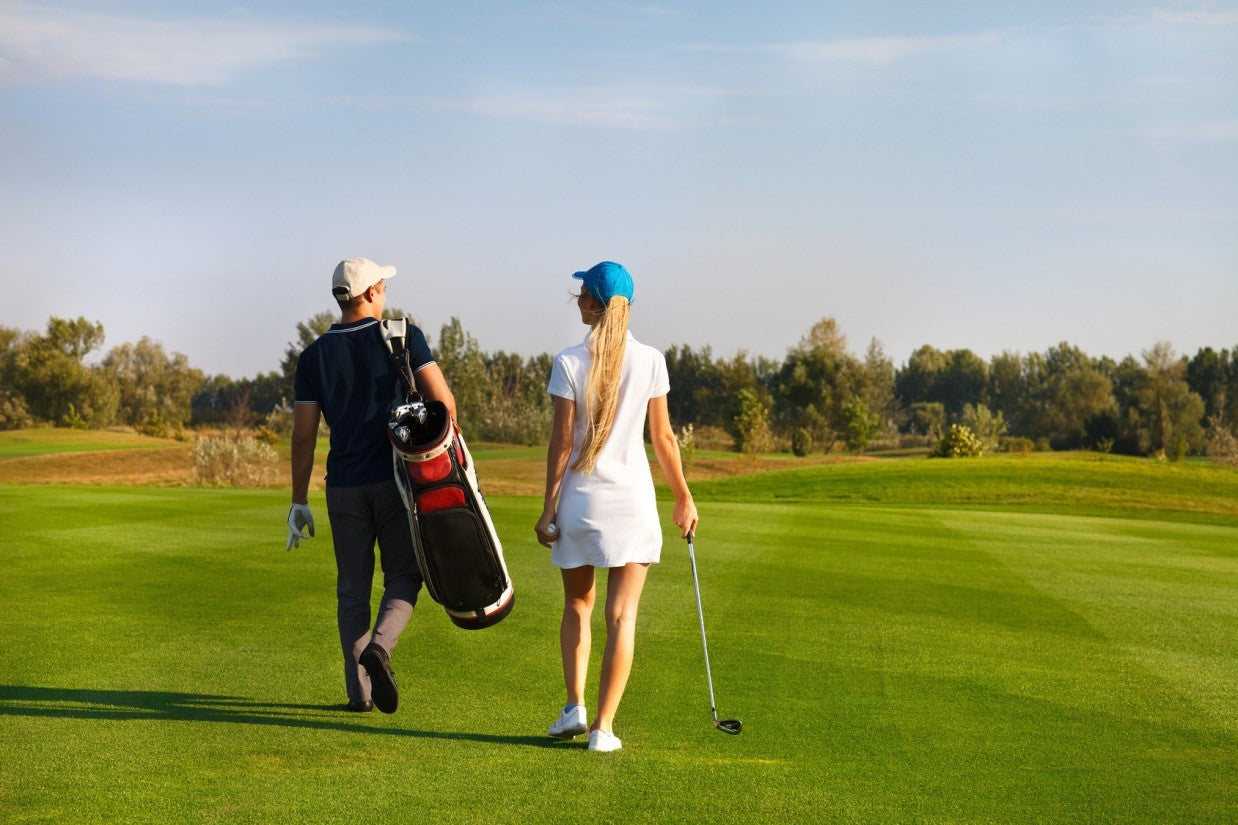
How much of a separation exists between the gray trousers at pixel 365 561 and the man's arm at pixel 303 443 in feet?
0.76

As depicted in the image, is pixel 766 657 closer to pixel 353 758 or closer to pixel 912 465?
pixel 353 758

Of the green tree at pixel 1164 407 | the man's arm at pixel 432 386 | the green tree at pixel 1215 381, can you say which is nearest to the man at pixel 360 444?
the man's arm at pixel 432 386

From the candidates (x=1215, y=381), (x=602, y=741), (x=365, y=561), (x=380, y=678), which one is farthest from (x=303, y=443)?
(x=1215, y=381)

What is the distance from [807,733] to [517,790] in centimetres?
175

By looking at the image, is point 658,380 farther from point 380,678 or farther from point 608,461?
point 380,678

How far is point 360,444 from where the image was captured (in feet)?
20.3

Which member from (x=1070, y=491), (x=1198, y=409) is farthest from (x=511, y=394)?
(x=1198, y=409)

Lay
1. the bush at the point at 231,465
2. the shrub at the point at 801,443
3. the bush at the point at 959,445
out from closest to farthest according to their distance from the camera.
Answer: the bush at the point at 231,465 < the bush at the point at 959,445 < the shrub at the point at 801,443

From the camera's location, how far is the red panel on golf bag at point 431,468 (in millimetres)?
5750

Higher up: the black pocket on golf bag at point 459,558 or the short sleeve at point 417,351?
the short sleeve at point 417,351

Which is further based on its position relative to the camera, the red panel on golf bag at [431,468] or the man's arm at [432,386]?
the man's arm at [432,386]

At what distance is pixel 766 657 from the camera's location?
7.96m

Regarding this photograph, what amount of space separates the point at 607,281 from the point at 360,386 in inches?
59.2

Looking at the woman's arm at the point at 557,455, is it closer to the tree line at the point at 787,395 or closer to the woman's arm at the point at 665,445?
the woman's arm at the point at 665,445
